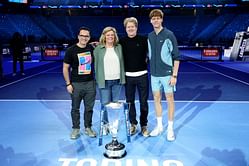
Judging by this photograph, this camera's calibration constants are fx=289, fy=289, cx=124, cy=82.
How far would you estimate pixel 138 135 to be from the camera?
15.2 feet

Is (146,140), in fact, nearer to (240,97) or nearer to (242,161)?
(242,161)

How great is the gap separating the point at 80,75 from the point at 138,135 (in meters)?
1.33

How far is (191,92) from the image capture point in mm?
8016

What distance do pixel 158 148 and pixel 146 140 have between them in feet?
1.15

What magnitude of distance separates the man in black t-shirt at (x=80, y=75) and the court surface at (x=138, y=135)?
329 mm

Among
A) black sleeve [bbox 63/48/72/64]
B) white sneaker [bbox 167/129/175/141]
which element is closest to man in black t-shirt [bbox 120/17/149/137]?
white sneaker [bbox 167/129/175/141]

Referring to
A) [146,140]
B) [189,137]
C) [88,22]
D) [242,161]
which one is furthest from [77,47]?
[88,22]

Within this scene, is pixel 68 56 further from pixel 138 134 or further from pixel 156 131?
pixel 156 131

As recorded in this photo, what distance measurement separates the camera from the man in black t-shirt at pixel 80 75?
426 centimetres

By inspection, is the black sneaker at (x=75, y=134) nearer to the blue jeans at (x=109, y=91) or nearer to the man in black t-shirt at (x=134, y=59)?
the blue jeans at (x=109, y=91)

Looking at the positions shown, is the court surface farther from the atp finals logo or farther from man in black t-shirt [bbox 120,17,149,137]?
man in black t-shirt [bbox 120,17,149,137]

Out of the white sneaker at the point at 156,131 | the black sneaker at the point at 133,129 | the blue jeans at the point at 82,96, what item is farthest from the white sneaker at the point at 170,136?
the blue jeans at the point at 82,96

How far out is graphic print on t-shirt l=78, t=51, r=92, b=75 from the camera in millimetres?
4285

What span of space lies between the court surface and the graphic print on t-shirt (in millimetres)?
1055
